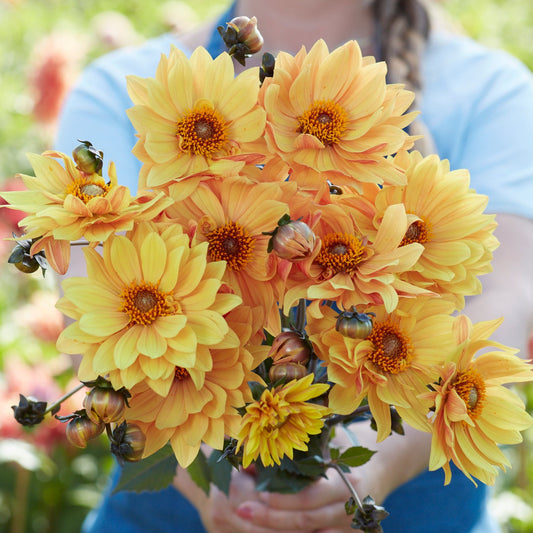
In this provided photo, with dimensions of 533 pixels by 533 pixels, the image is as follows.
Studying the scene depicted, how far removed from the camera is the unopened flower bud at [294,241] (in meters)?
0.34

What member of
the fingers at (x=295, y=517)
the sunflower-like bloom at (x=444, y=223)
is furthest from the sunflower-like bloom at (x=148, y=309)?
the fingers at (x=295, y=517)

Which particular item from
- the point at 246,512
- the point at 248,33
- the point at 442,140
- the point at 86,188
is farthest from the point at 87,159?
the point at 442,140

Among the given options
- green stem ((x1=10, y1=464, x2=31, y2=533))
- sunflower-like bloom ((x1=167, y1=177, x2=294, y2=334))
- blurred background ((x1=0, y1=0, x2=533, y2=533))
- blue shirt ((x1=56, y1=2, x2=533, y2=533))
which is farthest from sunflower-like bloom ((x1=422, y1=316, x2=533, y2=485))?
green stem ((x1=10, y1=464, x2=31, y2=533))

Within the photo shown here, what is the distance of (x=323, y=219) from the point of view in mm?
375

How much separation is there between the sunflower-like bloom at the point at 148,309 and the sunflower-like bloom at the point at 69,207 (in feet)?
0.03

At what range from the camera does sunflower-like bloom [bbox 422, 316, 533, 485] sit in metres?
0.37

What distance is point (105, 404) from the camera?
344 millimetres

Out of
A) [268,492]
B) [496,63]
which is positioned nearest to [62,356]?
[268,492]

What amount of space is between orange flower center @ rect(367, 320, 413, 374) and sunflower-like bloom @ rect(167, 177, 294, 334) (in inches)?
2.3

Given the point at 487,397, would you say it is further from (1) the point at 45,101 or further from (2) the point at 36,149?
(2) the point at 36,149

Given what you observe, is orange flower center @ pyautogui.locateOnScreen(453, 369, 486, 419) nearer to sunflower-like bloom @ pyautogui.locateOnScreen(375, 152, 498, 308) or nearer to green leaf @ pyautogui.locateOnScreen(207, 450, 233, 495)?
sunflower-like bloom @ pyautogui.locateOnScreen(375, 152, 498, 308)

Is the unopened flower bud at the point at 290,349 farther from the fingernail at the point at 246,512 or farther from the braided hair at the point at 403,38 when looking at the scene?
the braided hair at the point at 403,38

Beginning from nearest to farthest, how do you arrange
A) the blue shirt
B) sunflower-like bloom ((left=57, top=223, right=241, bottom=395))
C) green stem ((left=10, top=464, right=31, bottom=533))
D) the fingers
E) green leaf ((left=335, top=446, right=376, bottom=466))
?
sunflower-like bloom ((left=57, top=223, right=241, bottom=395)), green leaf ((left=335, top=446, right=376, bottom=466)), the fingers, the blue shirt, green stem ((left=10, top=464, right=31, bottom=533))

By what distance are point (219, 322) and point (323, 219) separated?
3.5 inches
